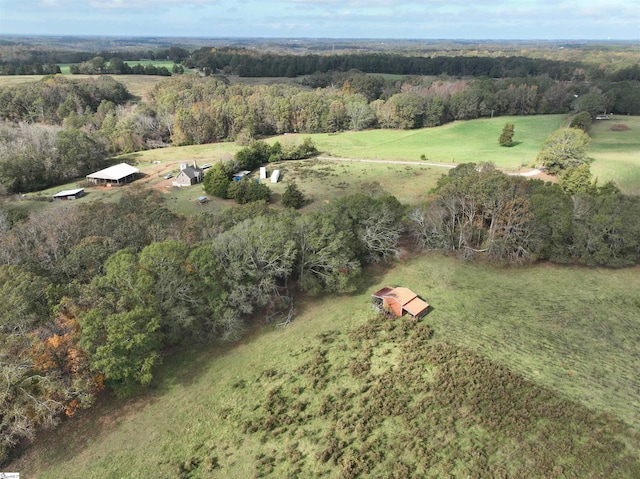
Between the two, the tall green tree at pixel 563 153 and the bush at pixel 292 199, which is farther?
the tall green tree at pixel 563 153

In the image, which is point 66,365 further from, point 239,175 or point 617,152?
point 617,152

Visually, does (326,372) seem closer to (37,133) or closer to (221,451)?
(221,451)

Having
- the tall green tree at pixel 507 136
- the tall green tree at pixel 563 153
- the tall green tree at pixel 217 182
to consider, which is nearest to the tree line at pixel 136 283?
the tall green tree at pixel 217 182

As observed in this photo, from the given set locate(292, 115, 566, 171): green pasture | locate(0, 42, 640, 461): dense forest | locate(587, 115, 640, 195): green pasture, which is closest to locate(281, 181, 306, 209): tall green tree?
locate(0, 42, 640, 461): dense forest

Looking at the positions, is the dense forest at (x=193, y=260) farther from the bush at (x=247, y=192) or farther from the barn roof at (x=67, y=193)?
the barn roof at (x=67, y=193)

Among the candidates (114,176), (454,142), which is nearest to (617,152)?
(454,142)

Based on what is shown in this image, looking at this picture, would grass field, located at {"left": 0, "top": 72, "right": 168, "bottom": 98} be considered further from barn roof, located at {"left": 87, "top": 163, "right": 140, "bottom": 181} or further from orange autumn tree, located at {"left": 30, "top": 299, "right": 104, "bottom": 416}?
orange autumn tree, located at {"left": 30, "top": 299, "right": 104, "bottom": 416}
